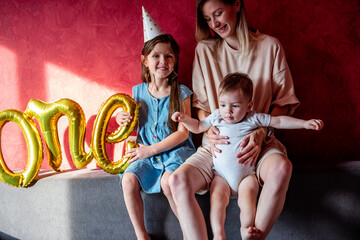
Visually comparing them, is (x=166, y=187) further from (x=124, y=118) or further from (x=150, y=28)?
(x=150, y=28)

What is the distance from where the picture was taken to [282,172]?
1076mm

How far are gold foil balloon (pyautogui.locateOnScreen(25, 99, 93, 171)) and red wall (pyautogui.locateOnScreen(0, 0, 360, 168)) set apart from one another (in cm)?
29

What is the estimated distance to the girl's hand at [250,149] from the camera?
46.4 inches

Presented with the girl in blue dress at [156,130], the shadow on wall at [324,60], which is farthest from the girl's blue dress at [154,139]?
the shadow on wall at [324,60]

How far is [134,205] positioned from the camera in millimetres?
1285

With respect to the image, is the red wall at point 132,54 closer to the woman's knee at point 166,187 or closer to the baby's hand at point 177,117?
the baby's hand at point 177,117

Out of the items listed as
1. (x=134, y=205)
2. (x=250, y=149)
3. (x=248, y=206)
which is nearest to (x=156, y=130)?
(x=134, y=205)

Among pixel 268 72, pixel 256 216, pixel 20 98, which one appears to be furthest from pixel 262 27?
pixel 20 98

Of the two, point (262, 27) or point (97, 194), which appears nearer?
point (97, 194)

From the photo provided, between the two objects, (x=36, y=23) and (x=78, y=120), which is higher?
(x=36, y=23)

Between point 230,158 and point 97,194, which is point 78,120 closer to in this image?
point 97,194

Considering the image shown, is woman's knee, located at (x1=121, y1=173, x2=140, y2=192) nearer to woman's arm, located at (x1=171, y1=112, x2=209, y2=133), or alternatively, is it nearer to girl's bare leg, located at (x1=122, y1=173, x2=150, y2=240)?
girl's bare leg, located at (x1=122, y1=173, x2=150, y2=240)

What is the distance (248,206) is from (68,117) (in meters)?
0.96

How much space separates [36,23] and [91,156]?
0.91 meters
